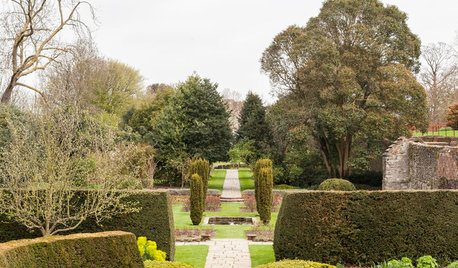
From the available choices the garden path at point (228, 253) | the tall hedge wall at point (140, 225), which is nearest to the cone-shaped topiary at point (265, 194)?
the garden path at point (228, 253)

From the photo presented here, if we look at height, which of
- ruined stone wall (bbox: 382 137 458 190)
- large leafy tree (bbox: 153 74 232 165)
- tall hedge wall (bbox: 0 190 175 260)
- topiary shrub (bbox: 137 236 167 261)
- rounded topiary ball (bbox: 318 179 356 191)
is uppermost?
large leafy tree (bbox: 153 74 232 165)

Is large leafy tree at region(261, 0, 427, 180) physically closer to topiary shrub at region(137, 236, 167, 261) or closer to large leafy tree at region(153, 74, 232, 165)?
large leafy tree at region(153, 74, 232, 165)

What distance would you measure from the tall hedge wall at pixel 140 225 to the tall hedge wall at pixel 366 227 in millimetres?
2697

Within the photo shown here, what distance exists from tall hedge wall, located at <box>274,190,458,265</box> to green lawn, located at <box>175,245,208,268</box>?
7.04 feet

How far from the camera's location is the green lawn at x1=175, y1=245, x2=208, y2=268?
1071 cm

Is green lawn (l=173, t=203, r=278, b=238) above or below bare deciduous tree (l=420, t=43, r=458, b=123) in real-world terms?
below

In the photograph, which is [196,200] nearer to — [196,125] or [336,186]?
[336,186]

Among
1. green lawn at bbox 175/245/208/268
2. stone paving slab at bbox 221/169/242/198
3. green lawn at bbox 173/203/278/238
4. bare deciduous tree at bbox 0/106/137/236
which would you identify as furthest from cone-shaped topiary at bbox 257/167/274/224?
stone paving slab at bbox 221/169/242/198

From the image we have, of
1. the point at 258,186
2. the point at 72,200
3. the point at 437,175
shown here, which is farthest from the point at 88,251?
the point at 437,175

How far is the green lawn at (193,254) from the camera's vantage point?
10707 mm

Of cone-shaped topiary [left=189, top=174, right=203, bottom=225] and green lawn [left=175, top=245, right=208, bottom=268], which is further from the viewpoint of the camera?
cone-shaped topiary [left=189, top=174, right=203, bottom=225]

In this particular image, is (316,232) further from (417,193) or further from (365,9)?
(365,9)

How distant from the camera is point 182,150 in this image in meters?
28.6

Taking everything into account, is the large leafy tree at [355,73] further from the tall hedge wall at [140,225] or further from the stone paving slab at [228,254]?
the tall hedge wall at [140,225]
